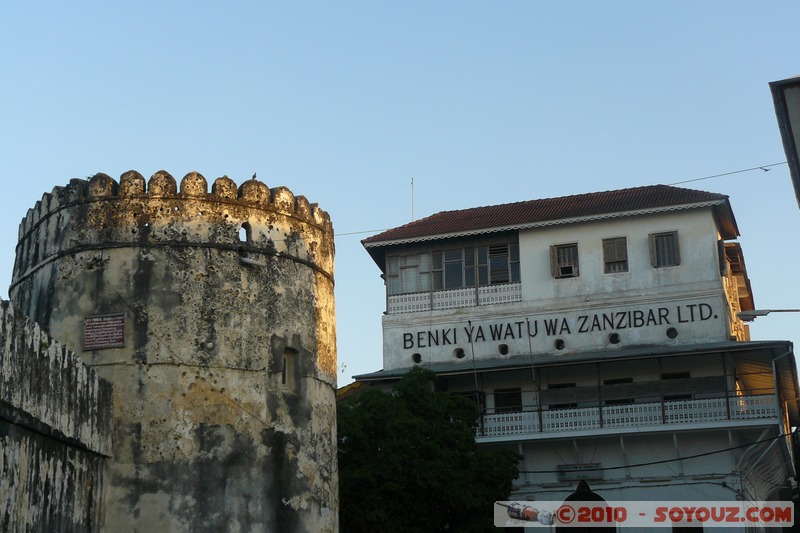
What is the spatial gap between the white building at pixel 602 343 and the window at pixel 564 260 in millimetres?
43

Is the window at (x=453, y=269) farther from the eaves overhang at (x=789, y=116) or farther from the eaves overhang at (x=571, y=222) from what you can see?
the eaves overhang at (x=789, y=116)

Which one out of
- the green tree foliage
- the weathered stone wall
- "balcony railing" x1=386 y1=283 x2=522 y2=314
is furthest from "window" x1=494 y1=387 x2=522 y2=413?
the weathered stone wall

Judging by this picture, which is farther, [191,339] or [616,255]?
[616,255]

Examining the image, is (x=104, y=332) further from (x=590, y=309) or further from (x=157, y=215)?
(x=590, y=309)

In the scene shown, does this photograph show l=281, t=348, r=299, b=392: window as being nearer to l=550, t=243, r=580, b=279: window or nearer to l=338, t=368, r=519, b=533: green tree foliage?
l=338, t=368, r=519, b=533: green tree foliage

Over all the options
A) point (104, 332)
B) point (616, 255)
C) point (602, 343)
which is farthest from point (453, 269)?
point (104, 332)

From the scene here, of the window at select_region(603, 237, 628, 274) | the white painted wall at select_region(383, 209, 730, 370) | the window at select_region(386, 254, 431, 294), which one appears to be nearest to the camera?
the white painted wall at select_region(383, 209, 730, 370)

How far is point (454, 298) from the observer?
3356 centimetres

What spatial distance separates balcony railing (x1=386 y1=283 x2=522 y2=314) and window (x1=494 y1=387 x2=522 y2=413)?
8.85 ft

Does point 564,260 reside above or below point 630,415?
above

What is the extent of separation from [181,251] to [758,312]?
10879 millimetres

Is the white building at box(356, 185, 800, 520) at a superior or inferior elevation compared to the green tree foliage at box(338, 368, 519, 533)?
A: superior

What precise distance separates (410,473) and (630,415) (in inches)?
305

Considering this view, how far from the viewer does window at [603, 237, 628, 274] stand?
1275 inches
